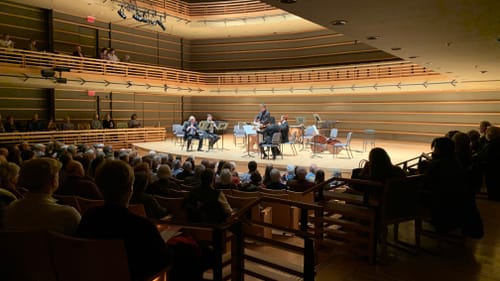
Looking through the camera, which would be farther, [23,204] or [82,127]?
[82,127]

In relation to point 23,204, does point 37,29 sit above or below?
above

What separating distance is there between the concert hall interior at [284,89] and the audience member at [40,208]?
842 mm

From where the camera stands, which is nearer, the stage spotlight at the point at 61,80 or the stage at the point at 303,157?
the stage at the point at 303,157

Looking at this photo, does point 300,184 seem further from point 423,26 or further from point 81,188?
point 81,188

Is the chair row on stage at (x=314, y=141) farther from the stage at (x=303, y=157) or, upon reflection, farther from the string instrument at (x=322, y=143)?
the stage at (x=303, y=157)

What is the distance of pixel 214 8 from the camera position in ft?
53.7

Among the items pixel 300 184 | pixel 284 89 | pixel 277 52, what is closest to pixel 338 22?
pixel 300 184

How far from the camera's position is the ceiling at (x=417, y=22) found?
2.92m

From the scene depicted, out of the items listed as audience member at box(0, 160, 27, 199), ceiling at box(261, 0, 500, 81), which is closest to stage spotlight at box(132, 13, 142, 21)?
ceiling at box(261, 0, 500, 81)

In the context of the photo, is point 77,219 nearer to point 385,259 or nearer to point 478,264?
point 385,259

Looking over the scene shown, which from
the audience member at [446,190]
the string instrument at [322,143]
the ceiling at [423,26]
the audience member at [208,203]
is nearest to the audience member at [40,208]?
the audience member at [208,203]

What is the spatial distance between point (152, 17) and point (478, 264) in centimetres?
1412

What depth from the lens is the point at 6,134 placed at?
35.0 ft

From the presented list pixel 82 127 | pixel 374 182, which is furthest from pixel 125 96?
pixel 374 182
